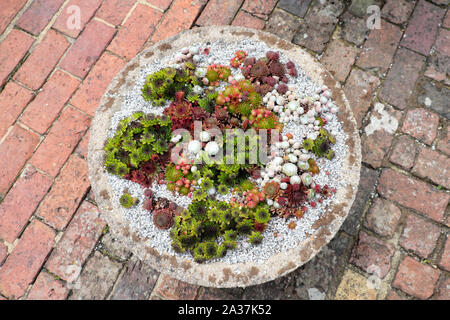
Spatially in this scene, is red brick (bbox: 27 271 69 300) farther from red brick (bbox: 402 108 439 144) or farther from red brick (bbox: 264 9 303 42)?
red brick (bbox: 402 108 439 144)

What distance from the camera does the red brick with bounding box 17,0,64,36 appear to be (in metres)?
3.48

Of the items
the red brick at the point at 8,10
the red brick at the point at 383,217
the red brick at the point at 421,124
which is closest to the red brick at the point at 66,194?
the red brick at the point at 8,10

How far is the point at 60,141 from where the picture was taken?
3.15 meters

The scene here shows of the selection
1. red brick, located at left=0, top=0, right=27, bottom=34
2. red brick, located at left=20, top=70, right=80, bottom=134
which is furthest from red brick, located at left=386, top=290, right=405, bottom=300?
red brick, located at left=0, top=0, right=27, bottom=34

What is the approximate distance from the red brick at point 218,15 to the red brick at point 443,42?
73.1 inches

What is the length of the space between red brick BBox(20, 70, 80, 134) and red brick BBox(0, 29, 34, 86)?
0.41 meters

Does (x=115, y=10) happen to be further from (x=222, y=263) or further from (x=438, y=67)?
(x=438, y=67)

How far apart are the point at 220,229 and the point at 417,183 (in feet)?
5.93

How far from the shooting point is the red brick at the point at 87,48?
334 cm

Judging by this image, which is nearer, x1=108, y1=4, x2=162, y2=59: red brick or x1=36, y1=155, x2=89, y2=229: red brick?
x1=36, y1=155, x2=89, y2=229: red brick

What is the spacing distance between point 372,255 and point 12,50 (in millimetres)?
3710

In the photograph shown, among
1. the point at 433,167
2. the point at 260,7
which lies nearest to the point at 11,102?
the point at 260,7

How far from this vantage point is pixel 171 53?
104 inches
